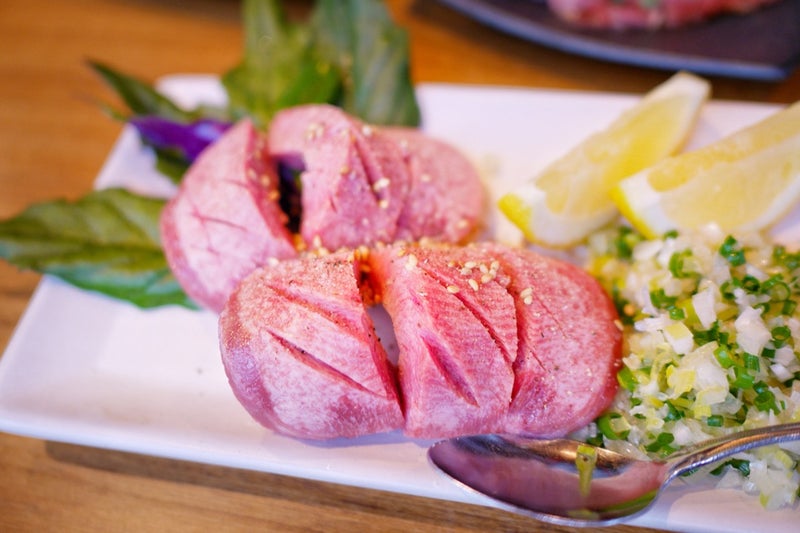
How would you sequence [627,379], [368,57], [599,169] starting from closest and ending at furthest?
[627,379] → [599,169] → [368,57]

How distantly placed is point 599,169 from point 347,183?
3.29 feet

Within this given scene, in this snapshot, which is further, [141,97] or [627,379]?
[141,97]

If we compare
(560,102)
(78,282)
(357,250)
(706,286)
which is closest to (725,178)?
(706,286)

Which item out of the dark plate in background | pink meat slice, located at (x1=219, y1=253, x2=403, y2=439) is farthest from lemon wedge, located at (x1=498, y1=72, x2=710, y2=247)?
pink meat slice, located at (x1=219, y1=253, x2=403, y2=439)

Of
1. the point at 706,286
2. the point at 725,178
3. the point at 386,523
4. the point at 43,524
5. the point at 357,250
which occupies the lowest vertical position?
the point at 43,524

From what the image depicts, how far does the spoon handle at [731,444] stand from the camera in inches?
69.0

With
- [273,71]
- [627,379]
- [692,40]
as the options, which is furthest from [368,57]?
[627,379]

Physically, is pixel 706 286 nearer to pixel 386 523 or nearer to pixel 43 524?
pixel 386 523

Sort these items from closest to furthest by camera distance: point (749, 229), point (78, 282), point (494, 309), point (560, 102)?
point (494, 309) < point (749, 229) < point (78, 282) < point (560, 102)

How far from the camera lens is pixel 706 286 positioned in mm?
2076

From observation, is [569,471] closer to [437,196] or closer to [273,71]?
[437,196]

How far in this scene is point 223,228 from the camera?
235cm

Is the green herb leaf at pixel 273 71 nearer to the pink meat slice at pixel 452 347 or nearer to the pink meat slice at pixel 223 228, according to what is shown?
the pink meat slice at pixel 223 228

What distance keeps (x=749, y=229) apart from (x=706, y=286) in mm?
423
